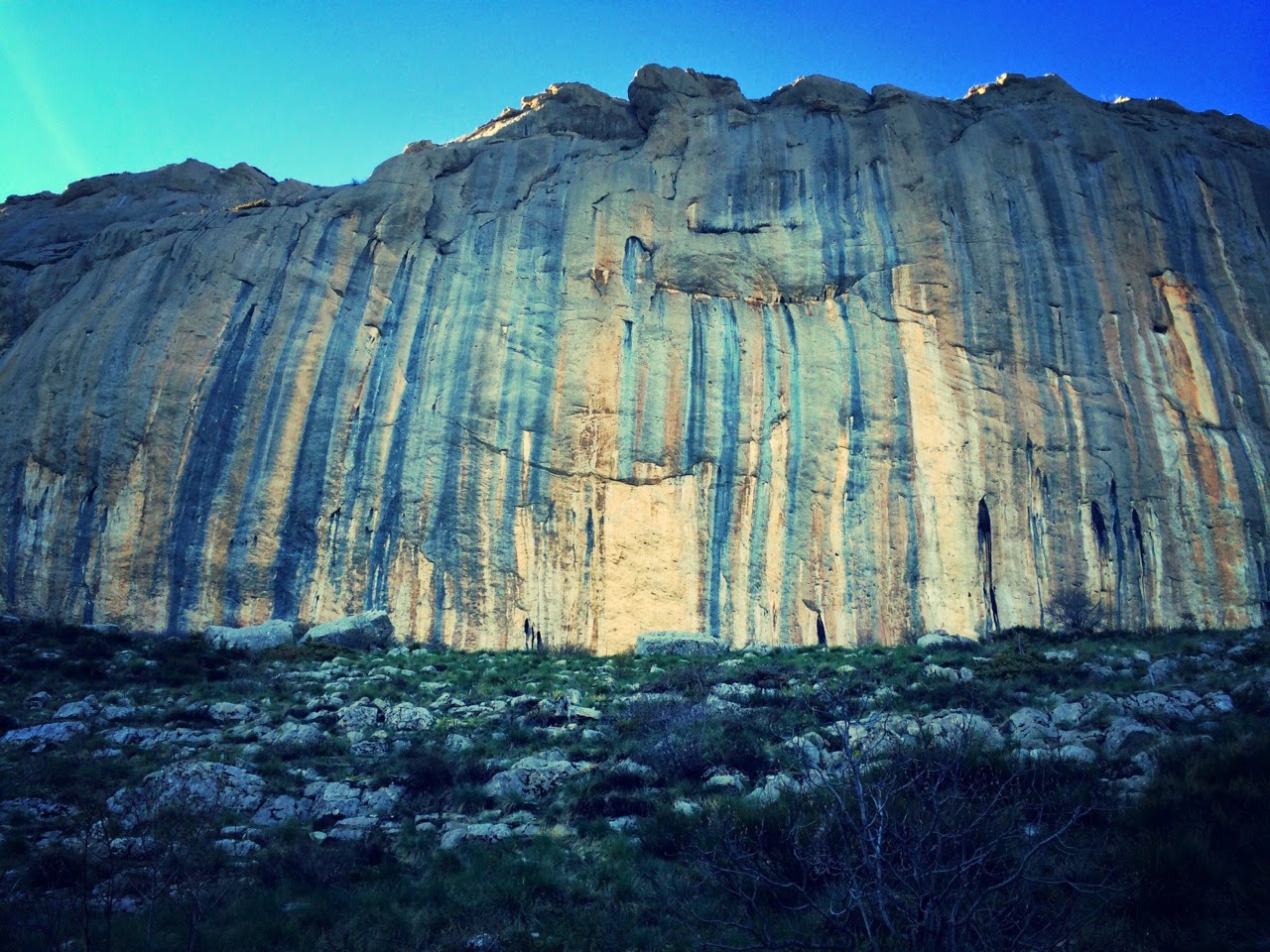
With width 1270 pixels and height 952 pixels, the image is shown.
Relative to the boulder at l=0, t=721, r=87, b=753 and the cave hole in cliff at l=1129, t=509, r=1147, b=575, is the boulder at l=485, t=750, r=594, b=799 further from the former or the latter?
the cave hole in cliff at l=1129, t=509, r=1147, b=575

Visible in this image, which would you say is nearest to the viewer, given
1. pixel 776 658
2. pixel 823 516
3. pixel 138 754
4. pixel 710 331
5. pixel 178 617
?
pixel 138 754

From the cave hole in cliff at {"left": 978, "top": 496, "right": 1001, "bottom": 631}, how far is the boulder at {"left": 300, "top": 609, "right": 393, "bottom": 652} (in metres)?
14.0

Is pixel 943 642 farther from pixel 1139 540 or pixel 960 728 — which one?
pixel 960 728

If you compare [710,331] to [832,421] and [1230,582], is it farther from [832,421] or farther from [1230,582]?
[1230,582]

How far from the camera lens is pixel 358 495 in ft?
74.0

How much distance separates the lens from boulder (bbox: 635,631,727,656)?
2053cm

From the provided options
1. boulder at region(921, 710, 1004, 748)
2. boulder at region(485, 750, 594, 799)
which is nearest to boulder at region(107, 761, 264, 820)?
boulder at region(485, 750, 594, 799)

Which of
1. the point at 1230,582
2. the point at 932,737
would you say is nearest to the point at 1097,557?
the point at 1230,582

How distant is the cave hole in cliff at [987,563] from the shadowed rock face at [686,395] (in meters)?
0.08

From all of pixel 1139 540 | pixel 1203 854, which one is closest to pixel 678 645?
pixel 1139 540

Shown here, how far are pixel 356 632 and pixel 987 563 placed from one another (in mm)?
14826

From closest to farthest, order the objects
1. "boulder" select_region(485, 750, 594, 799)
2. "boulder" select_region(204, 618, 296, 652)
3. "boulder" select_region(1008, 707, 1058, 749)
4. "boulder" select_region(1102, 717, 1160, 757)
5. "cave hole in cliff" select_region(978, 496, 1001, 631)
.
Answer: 1. "boulder" select_region(1102, 717, 1160, 757)
2. "boulder" select_region(485, 750, 594, 799)
3. "boulder" select_region(1008, 707, 1058, 749)
4. "boulder" select_region(204, 618, 296, 652)
5. "cave hole in cliff" select_region(978, 496, 1001, 631)

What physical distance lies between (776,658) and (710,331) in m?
9.54

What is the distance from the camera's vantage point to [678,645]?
2062cm
